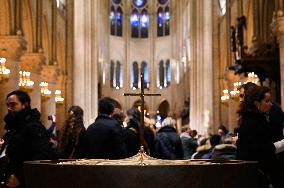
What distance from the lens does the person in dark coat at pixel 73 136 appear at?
23.2 feet

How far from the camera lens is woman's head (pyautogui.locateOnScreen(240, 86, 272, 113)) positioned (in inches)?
193

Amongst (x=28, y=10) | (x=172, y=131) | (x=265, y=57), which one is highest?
(x=28, y=10)

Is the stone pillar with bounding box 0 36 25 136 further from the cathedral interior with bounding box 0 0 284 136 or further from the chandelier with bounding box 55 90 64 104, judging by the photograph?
the chandelier with bounding box 55 90 64 104

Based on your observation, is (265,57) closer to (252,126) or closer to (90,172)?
(252,126)

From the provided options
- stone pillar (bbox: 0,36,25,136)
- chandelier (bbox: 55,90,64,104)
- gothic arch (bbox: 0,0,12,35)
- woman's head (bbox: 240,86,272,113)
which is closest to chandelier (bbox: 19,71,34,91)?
stone pillar (bbox: 0,36,25,136)

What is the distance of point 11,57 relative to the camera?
18.9m

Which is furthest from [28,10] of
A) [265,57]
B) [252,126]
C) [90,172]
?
[90,172]

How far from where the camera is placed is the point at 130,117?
8.78 meters

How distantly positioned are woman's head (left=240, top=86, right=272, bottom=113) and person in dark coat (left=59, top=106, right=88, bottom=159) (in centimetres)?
266

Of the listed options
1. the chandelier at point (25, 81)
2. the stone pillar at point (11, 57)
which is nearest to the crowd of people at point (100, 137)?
the stone pillar at point (11, 57)

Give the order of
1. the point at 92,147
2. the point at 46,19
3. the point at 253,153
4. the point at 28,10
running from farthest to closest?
the point at 46,19 → the point at 28,10 → the point at 92,147 → the point at 253,153

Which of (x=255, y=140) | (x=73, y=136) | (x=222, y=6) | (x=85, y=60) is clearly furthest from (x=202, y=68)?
(x=255, y=140)

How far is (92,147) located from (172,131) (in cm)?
348

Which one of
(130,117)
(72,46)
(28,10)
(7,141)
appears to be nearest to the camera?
(7,141)
